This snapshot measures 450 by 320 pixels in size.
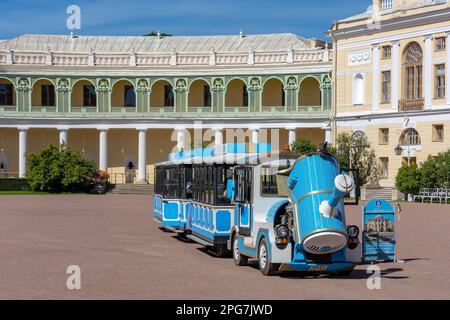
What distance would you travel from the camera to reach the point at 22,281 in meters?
17.1

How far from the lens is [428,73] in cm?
6003

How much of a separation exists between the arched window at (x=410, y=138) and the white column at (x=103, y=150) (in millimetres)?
26270

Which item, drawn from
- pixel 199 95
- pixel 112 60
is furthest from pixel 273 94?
pixel 112 60

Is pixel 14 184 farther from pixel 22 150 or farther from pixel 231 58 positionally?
pixel 231 58

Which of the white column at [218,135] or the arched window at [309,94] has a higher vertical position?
the arched window at [309,94]

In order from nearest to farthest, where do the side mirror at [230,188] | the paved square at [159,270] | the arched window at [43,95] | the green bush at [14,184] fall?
the paved square at [159,270] < the side mirror at [230,188] < the green bush at [14,184] < the arched window at [43,95]

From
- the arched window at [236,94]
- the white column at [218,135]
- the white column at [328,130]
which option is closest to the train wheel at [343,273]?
the white column at [328,130]

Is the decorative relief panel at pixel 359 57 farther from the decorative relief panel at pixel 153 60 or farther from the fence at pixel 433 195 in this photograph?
the decorative relief panel at pixel 153 60

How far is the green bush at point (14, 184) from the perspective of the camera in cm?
7100

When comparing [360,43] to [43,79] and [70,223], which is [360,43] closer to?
[43,79]

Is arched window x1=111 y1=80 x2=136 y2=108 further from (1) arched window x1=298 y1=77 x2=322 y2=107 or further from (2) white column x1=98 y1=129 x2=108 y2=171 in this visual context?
(1) arched window x1=298 y1=77 x2=322 y2=107

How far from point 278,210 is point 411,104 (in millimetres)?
44241

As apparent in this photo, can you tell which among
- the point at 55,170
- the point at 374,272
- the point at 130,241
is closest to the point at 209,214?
A: the point at 130,241
